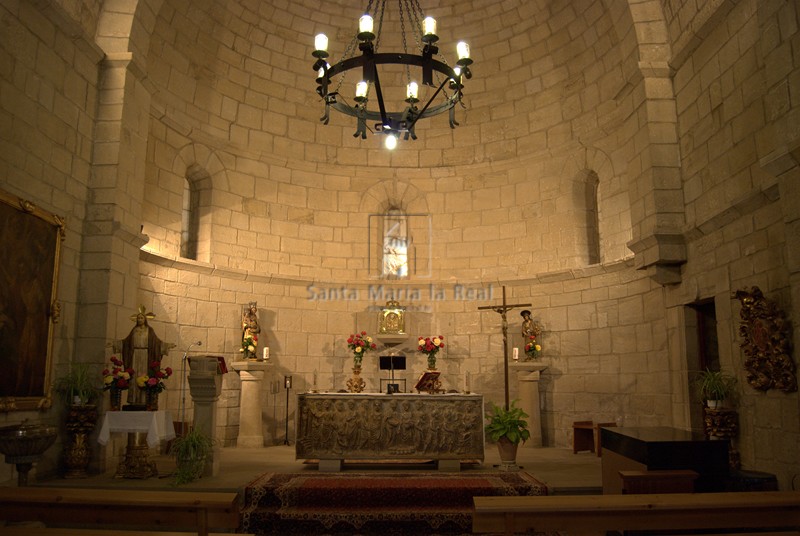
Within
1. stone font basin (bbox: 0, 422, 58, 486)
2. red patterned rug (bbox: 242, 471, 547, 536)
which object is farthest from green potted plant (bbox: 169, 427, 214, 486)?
stone font basin (bbox: 0, 422, 58, 486)

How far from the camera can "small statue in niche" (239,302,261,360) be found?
37.7ft

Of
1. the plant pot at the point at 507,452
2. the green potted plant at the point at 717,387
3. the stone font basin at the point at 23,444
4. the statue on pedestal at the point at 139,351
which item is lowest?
the plant pot at the point at 507,452

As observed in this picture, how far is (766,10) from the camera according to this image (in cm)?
680

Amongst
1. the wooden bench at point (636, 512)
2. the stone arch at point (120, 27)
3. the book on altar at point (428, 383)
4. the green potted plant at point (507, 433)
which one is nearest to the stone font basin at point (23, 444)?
the wooden bench at point (636, 512)

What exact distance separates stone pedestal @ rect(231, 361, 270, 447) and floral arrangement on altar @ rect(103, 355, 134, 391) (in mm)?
3305

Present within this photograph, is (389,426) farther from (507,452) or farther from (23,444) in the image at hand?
(23,444)

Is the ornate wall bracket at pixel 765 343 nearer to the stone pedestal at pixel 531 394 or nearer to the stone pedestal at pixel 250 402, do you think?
the stone pedestal at pixel 531 394

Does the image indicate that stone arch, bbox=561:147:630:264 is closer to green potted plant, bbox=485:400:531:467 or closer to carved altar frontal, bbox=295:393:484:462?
green potted plant, bbox=485:400:531:467

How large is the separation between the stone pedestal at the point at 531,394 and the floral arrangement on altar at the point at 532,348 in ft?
0.43

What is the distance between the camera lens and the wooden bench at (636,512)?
4273 millimetres

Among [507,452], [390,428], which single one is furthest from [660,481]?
[390,428]

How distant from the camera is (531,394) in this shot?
1148cm

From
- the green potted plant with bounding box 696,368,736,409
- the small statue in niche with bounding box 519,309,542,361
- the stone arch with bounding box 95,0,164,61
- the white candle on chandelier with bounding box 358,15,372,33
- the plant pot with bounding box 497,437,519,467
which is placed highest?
the stone arch with bounding box 95,0,164,61

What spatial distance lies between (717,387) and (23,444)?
7.33 metres
